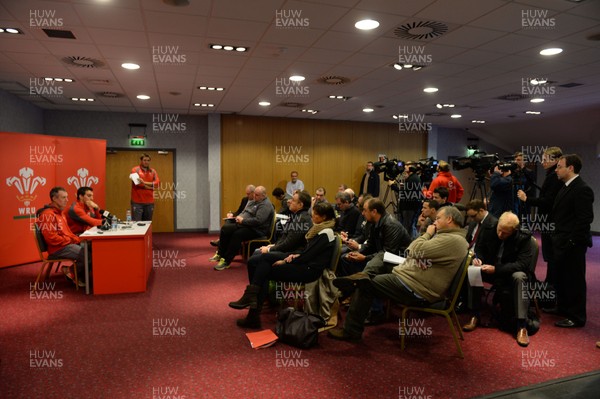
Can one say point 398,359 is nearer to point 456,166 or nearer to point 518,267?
point 518,267

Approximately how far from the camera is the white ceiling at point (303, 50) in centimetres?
350

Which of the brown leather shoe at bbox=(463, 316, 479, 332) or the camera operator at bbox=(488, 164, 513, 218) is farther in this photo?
the camera operator at bbox=(488, 164, 513, 218)

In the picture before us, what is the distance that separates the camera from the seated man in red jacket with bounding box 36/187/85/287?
4.89 metres

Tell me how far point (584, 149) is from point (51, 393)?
1261 cm

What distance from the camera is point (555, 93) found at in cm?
692
